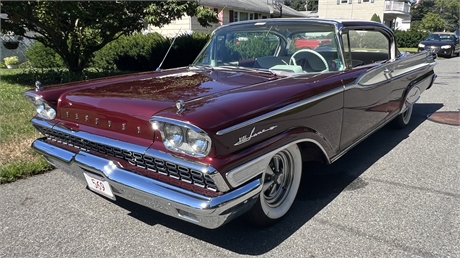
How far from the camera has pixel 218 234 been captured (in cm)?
278

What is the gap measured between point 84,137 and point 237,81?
127 cm

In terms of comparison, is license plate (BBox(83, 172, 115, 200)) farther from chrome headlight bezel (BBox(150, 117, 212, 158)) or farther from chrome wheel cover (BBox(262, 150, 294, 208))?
chrome wheel cover (BBox(262, 150, 294, 208))

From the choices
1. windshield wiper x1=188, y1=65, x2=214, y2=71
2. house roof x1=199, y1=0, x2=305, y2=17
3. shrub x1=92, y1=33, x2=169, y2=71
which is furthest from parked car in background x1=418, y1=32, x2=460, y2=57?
windshield wiper x1=188, y1=65, x2=214, y2=71

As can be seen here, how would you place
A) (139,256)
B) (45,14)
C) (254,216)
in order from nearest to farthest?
1. (139,256)
2. (254,216)
3. (45,14)

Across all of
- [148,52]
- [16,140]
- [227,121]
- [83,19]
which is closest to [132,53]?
[148,52]

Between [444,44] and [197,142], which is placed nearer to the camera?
[197,142]

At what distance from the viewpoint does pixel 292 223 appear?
2.91m

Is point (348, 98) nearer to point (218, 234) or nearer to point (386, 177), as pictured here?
point (386, 177)

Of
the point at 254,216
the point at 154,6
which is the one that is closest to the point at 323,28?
the point at 254,216

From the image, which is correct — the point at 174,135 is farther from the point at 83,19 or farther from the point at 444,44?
the point at 444,44

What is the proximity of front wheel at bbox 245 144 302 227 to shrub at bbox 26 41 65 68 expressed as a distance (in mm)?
11948

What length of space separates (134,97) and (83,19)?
7.74 meters

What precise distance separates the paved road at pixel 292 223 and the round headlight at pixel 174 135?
2.61 ft

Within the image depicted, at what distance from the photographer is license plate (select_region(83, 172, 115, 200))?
8.44 ft
